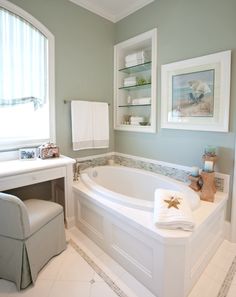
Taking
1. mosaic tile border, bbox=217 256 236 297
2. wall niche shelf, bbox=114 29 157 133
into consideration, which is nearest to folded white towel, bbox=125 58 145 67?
wall niche shelf, bbox=114 29 157 133

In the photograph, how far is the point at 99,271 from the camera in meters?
1.65

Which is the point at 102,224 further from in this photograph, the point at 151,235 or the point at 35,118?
the point at 35,118

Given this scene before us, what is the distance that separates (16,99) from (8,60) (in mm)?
398

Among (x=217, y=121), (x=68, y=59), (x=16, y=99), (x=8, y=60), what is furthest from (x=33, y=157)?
(x=217, y=121)

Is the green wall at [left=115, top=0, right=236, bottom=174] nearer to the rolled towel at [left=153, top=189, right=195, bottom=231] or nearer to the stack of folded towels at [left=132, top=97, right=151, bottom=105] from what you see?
the stack of folded towels at [left=132, top=97, right=151, bottom=105]

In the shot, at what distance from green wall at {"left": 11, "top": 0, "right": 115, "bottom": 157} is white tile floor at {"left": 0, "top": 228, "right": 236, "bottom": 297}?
4.38 feet

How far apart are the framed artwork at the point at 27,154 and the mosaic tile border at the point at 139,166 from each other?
53 centimetres

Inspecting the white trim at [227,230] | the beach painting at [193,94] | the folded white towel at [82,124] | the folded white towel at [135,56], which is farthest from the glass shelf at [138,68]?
the white trim at [227,230]

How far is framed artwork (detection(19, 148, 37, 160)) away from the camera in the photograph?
2.15 meters

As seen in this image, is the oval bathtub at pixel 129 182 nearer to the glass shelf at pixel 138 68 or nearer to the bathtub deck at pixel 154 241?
the bathtub deck at pixel 154 241

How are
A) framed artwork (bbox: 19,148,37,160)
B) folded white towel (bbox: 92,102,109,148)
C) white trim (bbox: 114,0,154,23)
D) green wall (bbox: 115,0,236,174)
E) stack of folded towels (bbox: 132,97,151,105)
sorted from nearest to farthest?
1. green wall (bbox: 115,0,236,174)
2. framed artwork (bbox: 19,148,37,160)
3. white trim (bbox: 114,0,154,23)
4. stack of folded towels (bbox: 132,97,151,105)
5. folded white towel (bbox: 92,102,109,148)

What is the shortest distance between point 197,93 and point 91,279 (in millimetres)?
2037

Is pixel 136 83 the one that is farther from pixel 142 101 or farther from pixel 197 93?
pixel 197 93

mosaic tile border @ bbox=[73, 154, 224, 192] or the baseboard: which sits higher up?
mosaic tile border @ bbox=[73, 154, 224, 192]
